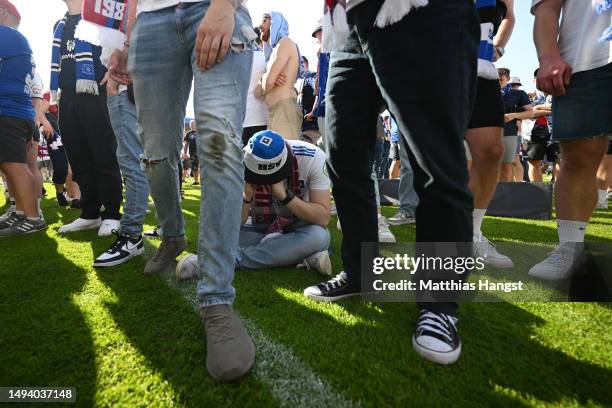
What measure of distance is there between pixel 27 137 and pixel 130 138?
156cm

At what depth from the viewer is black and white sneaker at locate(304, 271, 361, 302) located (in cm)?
159

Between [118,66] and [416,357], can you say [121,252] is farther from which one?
[416,357]

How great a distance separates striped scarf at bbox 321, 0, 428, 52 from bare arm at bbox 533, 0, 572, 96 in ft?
3.87

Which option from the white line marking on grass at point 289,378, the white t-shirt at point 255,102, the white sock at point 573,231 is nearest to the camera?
the white line marking on grass at point 289,378

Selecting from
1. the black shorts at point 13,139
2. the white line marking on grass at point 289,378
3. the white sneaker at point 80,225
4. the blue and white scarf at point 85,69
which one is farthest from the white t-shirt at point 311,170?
the black shorts at point 13,139

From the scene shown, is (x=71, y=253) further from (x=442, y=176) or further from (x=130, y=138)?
(x=442, y=176)

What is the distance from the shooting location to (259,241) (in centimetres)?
228

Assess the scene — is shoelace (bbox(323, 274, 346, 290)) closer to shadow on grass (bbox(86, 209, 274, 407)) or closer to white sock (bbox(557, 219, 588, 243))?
shadow on grass (bbox(86, 209, 274, 407))

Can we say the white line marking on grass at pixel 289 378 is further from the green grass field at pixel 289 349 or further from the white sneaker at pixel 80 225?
the white sneaker at pixel 80 225

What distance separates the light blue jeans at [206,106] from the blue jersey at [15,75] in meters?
2.45

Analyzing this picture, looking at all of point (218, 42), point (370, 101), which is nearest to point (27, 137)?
point (218, 42)

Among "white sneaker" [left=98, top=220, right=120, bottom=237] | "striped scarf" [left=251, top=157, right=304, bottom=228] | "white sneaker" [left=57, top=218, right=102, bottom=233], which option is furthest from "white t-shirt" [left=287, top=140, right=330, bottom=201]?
"white sneaker" [left=57, top=218, right=102, bottom=233]

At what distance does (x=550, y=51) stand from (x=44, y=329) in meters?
2.79

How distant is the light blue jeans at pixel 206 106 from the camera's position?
1164 millimetres
